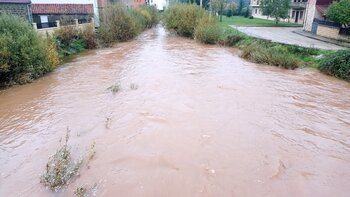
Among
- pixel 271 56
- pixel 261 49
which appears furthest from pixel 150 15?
pixel 271 56

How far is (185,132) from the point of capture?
818 cm

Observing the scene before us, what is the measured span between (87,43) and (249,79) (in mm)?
13490

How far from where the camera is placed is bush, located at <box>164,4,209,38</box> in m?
27.8

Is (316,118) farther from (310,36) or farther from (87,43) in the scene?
(310,36)

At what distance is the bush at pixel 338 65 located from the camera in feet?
46.5

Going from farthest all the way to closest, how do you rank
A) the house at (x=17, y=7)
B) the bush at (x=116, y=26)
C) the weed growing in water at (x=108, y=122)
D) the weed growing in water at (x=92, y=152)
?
the bush at (x=116, y=26), the house at (x=17, y=7), the weed growing in water at (x=108, y=122), the weed growing in water at (x=92, y=152)

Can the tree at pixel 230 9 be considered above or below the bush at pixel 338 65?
above

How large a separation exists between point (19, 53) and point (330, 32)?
2513 centimetres

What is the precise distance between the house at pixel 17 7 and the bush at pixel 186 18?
13.3 meters

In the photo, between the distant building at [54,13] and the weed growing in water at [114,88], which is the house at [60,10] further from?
the weed growing in water at [114,88]

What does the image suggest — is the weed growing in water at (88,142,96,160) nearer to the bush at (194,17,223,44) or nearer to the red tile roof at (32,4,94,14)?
the bush at (194,17,223,44)

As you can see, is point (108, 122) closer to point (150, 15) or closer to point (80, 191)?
point (80, 191)

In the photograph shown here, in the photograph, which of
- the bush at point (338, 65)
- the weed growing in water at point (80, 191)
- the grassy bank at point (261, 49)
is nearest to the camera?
the weed growing in water at point (80, 191)

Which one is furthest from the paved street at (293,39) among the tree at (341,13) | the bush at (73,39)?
the bush at (73,39)
